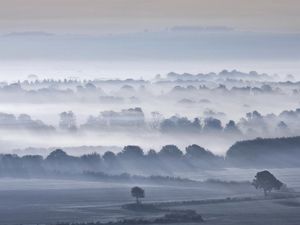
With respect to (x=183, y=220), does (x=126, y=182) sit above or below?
above

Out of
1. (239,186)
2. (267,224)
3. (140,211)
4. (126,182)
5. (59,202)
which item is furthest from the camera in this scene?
(126,182)

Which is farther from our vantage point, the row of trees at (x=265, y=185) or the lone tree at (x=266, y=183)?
the lone tree at (x=266, y=183)

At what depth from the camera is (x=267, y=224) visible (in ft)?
346

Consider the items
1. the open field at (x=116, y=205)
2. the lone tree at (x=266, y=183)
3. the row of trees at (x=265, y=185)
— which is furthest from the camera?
the lone tree at (x=266, y=183)

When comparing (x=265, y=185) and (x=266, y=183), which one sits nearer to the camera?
(x=265, y=185)

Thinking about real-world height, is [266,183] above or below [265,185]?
above

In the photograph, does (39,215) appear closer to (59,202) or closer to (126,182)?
Answer: (59,202)

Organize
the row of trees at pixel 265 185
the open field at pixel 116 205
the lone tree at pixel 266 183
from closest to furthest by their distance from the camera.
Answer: the open field at pixel 116 205
the row of trees at pixel 265 185
the lone tree at pixel 266 183

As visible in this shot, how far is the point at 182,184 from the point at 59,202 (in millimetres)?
30961

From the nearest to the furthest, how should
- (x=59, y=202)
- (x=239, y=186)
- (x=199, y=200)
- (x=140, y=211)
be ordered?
1. (x=140, y=211)
2. (x=199, y=200)
3. (x=59, y=202)
4. (x=239, y=186)

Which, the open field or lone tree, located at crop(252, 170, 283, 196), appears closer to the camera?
the open field

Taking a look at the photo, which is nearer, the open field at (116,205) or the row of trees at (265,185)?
the open field at (116,205)

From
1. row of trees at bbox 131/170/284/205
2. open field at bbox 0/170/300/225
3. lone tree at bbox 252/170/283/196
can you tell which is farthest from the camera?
lone tree at bbox 252/170/283/196

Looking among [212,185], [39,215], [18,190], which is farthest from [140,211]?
[18,190]
